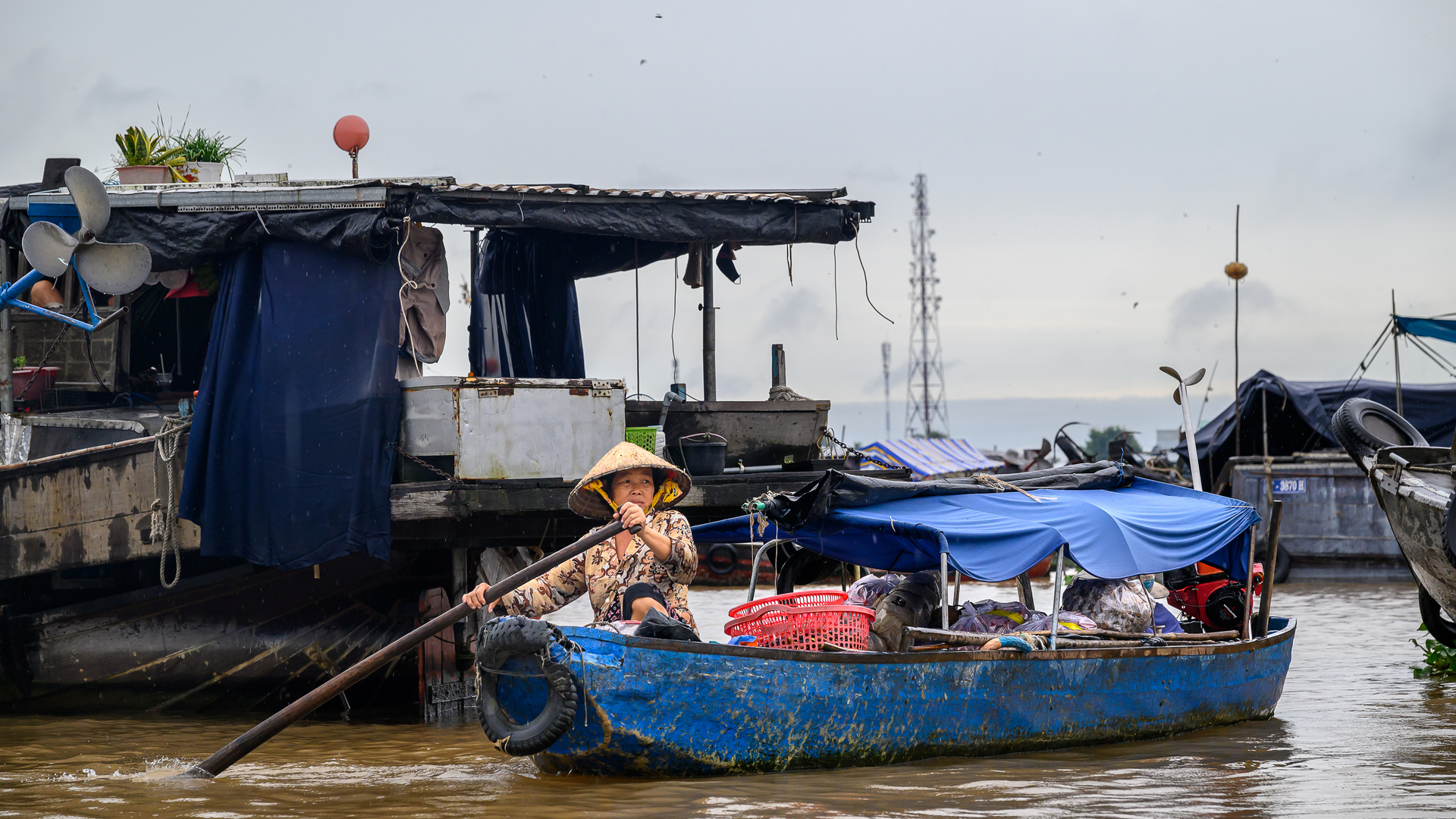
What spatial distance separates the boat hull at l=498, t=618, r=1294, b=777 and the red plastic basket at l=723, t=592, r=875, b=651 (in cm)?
40

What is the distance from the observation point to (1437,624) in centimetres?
1044

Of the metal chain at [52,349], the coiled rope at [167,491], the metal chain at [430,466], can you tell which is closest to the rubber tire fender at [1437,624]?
the metal chain at [430,466]

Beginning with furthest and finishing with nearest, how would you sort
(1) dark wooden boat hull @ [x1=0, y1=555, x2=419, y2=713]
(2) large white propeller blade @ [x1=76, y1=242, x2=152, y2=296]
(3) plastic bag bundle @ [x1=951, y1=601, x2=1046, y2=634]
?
(1) dark wooden boat hull @ [x1=0, y1=555, x2=419, y2=713] → (2) large white propeller blade @ [x1=76, y1=242, x2=152, y2=296] → (3) plastic bag bundle @ [x1=951, y1=601, x2=1046, y2=634]

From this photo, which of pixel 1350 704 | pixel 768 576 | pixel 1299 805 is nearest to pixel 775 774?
pixel 1299 805

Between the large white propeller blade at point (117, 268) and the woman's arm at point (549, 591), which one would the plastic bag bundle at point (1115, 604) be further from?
the large white propeller blade at point (117, 268)

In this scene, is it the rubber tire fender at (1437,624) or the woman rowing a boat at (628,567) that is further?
the rubber tire fender at (1437,624)

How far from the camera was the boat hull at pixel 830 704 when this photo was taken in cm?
573

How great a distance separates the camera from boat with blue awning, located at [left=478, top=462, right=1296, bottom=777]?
576cm

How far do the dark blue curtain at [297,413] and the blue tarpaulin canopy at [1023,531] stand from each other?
2400 millimetres

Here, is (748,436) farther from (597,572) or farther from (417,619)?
(597,572)

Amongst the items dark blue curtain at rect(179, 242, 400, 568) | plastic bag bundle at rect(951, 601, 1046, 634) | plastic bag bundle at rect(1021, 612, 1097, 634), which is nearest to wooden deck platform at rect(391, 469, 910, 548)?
dark blue curtain at rect(179, 242, 400, 568)

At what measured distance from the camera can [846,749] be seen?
6.25m

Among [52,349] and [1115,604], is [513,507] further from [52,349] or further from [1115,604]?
[52,349]

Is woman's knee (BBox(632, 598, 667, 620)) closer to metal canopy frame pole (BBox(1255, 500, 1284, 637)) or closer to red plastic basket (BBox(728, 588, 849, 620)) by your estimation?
red plastic basket (BBox(728, 588, 849, 620))
